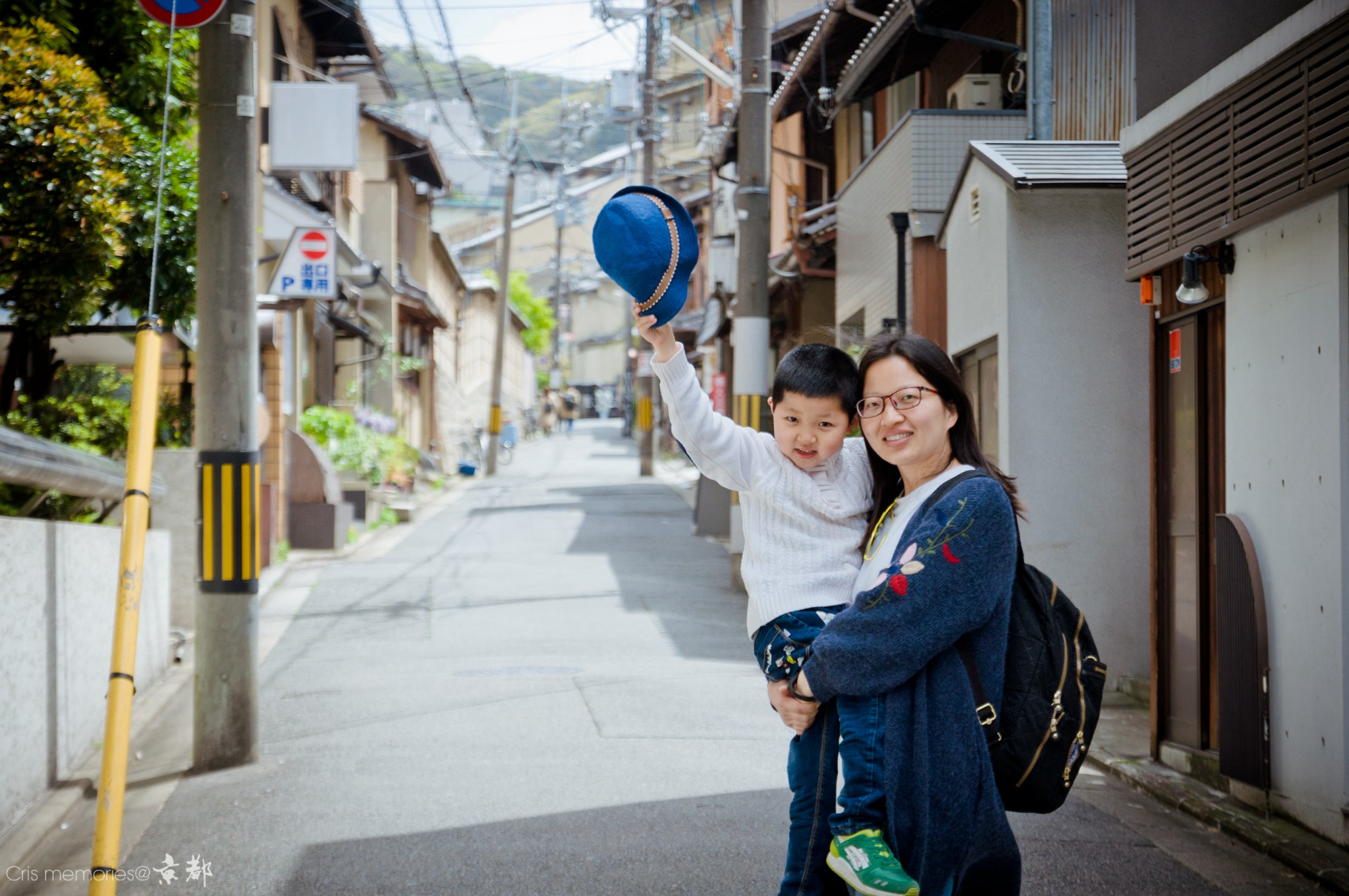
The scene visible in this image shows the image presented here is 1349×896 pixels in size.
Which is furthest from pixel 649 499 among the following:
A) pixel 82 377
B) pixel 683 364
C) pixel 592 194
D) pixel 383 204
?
pixel 592 194

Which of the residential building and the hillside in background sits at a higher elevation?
the hillside in background

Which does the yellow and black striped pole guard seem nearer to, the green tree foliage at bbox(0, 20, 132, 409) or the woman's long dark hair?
the green tree foliage at bbox(0, 20, 132, 409)

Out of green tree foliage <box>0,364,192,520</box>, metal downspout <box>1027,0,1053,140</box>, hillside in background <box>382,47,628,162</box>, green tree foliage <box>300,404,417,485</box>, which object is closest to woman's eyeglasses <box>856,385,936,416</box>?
green tree foliage <box>0,364,192,520</box>

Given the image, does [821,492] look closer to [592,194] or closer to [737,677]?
[737,677]

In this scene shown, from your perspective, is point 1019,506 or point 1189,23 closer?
point 1019,506

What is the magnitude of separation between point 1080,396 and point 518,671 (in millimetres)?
4510

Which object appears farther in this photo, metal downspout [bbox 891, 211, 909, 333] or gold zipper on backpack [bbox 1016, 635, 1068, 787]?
metal downspout [bbox 891, 211, 909, 333]

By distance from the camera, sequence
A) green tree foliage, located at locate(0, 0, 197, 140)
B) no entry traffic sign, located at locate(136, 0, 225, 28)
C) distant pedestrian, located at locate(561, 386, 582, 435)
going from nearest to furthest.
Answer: no entry traffic sign, located at locate(136, 0, 225, 28) < green tree foliage, located at locate(0, 0, 197, 140) < distant pedestrian, located at locate(561, 386, 582, 435)

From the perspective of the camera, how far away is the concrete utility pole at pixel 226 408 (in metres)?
6.57

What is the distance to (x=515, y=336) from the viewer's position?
57688 millimetres

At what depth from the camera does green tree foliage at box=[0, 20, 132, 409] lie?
248 inches

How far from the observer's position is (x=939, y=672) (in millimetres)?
2584

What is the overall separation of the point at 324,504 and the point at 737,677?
934cm

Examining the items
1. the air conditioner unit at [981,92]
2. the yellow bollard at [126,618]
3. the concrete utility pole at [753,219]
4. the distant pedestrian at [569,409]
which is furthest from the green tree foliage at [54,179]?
the distant pedestrian at [569,409]
